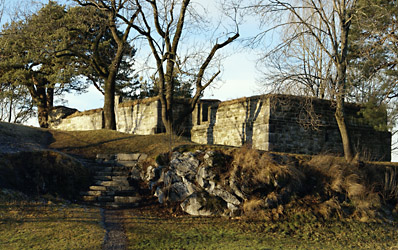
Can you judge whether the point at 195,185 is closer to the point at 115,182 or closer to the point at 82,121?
the point at 115,182

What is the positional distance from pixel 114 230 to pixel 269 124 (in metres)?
9.59

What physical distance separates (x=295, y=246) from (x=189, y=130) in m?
13.3

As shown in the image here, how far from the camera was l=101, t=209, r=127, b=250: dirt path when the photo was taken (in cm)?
760

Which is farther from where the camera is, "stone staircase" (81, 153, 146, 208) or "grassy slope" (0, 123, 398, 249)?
"stone staircase" (81, 153, 146, 208)

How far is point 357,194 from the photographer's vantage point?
1079cm

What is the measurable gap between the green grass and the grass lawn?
0.84 meters

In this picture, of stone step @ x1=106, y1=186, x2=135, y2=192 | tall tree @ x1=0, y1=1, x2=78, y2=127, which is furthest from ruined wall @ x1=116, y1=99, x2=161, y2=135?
stone step @ x1=106, y1=186, x2=135, y2=192

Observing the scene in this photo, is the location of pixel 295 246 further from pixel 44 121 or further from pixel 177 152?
pixel 44 121

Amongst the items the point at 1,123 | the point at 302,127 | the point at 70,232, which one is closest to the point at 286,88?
the point at 302,127

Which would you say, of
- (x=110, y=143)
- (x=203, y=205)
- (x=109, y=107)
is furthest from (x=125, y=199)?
(x=109, y=107)

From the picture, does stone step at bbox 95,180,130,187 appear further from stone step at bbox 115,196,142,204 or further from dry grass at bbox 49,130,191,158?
dry grass at bbox 49,130,191,158

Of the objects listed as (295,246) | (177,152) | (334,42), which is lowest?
(295,246)

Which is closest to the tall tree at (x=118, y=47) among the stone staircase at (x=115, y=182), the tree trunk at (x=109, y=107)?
the tree trunk at (x=109, y=107)

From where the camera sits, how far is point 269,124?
54.4 ft
